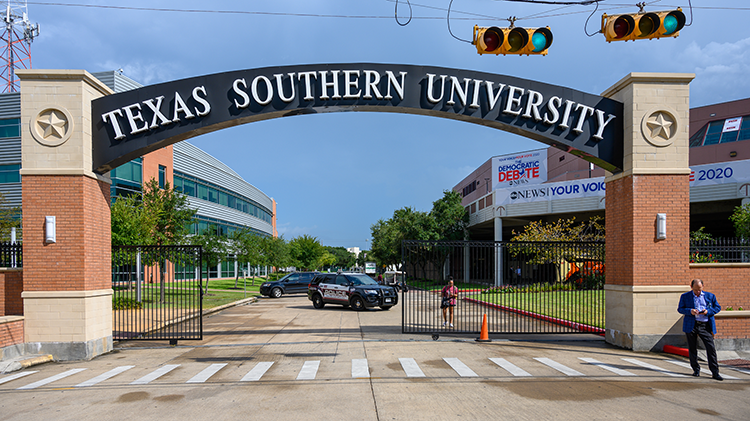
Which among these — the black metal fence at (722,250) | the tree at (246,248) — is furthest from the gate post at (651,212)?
the tree at (246,248)

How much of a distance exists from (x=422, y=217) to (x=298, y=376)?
38.8 m

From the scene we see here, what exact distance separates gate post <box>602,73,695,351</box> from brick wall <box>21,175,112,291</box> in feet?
40.1

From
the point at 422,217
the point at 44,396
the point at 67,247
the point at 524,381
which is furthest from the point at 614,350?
the point at 422,217

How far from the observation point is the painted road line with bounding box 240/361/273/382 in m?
8.57

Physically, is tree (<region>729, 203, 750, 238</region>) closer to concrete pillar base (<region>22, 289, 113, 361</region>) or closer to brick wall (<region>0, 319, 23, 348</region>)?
concrete pillar base (<region>22, 289, 113, 361</region>)

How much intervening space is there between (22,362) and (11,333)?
75 cm

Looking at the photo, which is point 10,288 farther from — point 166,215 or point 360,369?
point 166,215

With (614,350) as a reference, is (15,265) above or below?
above

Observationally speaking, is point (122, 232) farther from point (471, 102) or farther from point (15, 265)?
point (471, 102)

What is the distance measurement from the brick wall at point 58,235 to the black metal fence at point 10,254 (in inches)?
32.8

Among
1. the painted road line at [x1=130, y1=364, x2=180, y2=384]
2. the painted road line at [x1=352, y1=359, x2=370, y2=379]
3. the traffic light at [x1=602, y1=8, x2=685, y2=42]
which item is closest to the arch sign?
the traffic light at [x1=602, y1=8, x2=685, y2=42]

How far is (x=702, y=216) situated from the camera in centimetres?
3628

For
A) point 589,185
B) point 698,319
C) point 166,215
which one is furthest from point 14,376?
point 589,185

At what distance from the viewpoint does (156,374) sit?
9.07 meters
